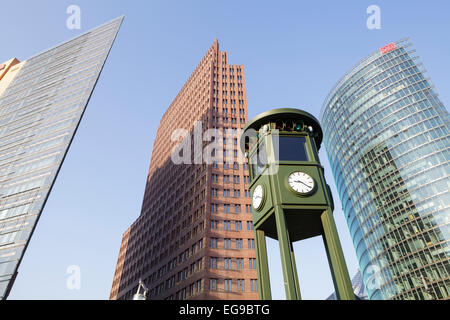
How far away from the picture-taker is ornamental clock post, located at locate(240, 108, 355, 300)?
33.0ft

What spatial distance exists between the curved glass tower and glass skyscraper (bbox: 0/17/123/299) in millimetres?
79385

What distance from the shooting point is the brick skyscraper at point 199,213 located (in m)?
54.4

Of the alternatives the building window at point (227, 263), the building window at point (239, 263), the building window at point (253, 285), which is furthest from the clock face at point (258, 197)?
the building window at point (239, 263)

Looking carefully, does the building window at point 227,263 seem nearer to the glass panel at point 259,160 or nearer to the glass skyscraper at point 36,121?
the glass skyscraper at point 36,121

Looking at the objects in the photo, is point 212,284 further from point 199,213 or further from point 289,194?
point 289,194

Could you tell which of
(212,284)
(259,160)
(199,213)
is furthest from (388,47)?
(259,160)

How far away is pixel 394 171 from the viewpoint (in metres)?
81.5

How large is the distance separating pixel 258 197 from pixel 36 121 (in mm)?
80894

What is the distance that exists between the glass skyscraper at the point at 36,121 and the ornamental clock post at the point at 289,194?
48747 mm

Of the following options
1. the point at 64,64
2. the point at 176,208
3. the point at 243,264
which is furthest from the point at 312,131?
the point at 64,64

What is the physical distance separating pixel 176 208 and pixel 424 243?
5953cm

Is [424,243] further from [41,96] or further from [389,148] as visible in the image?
[41,96]

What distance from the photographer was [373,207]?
84250mm
